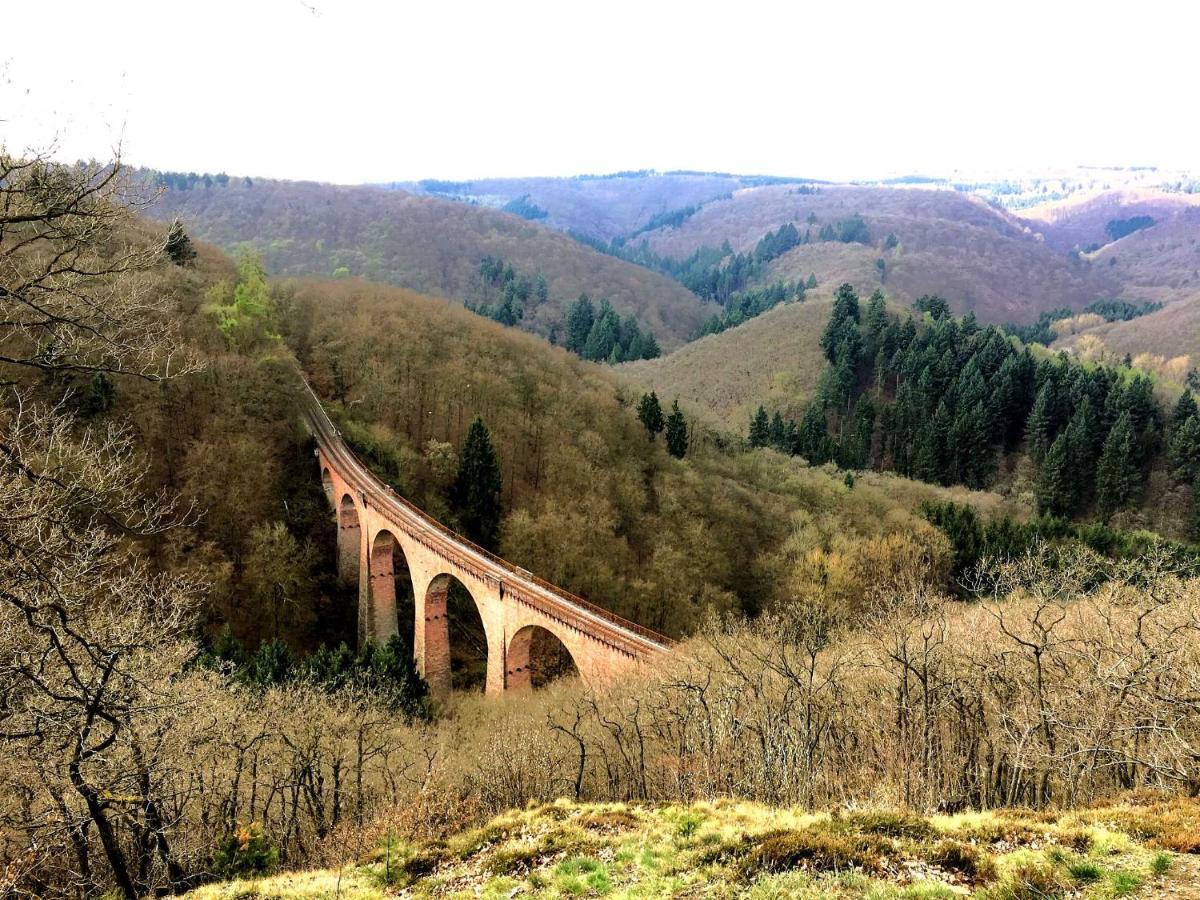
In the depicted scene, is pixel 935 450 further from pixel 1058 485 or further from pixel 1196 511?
pixel 1196 511

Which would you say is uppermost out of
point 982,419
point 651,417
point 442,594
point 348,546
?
point 651,417

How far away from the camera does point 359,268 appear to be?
566 ft

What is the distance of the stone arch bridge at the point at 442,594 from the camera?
99.0 ft

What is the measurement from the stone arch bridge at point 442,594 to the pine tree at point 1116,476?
244 feet

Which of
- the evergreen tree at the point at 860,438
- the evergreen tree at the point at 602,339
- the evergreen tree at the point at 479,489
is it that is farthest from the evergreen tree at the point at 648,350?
the evergreen tree at the point at 479,489

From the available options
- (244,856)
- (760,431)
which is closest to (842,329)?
(760,431)

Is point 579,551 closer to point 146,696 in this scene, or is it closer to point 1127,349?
point 146,696

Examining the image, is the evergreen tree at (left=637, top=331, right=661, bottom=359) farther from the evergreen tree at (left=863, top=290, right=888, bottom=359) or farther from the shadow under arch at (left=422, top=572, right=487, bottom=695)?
the shadow under arch at (left=422, top=572, right=487, bottom=695)

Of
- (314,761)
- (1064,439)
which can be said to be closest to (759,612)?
(314,761)

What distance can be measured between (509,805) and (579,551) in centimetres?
2674

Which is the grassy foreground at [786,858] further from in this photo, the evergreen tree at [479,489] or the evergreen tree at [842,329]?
the evergreen tree at [842,329]

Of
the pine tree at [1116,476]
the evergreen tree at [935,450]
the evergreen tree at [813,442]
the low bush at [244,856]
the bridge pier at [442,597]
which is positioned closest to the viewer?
the low bush at [244,856]

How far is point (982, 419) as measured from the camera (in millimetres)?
91688

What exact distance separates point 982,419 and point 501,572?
8092 centimetres
